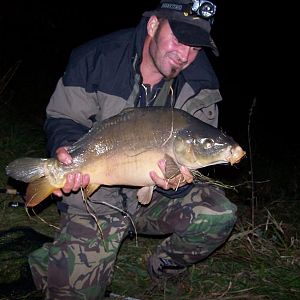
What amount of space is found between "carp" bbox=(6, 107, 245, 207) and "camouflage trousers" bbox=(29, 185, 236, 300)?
508mm

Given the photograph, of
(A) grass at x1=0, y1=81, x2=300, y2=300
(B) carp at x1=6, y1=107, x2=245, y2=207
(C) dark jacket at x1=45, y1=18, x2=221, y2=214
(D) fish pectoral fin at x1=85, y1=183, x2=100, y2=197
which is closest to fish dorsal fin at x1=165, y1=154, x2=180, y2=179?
(B) carp at x1=6, y1=107, x2=245, y2=207

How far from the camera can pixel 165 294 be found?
333 centimetres

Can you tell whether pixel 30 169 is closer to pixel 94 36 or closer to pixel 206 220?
pixel 206 220

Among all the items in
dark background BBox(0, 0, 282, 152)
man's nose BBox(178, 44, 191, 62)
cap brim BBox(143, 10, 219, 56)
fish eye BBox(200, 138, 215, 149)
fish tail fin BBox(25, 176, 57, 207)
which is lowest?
dark background BBox(0, 0, 282, 152)

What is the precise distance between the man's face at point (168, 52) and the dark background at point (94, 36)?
14.5 ft

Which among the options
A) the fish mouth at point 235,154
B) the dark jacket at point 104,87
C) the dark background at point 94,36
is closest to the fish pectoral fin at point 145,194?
the dark jacket at point 104,87

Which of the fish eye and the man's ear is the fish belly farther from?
the man's ear

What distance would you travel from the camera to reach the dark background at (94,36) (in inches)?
384

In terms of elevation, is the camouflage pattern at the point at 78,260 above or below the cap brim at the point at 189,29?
below

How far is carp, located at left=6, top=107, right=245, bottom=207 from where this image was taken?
275cm

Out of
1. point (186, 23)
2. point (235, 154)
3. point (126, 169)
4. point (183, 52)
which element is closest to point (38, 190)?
point (126, 169)

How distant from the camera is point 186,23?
3133 millimetres

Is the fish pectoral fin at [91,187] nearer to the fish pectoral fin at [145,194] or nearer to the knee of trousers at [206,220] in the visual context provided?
the fish pectoral fin at [145,194]

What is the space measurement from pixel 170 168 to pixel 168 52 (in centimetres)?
80
